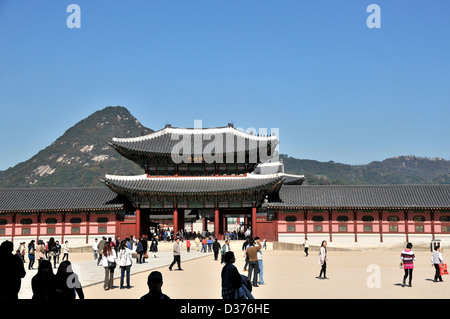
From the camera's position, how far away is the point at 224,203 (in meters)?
44.8

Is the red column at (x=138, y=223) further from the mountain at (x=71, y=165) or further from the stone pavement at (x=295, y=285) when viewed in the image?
the mountain at (x=71, y=165)

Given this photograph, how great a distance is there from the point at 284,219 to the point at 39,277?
37986 mm

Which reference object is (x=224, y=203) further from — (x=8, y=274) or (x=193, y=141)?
(x=8, y=274)

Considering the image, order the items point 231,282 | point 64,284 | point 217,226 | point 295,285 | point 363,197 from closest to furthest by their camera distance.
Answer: point 64,284 < point 231,282 < point 295,285 < point 217,226 < point 363,197

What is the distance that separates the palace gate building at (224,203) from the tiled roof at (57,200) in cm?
10

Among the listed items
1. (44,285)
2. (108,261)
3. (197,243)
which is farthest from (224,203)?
(44,285)

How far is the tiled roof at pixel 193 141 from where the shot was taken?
46081 millimetres

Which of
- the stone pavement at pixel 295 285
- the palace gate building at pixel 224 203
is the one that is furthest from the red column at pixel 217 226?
the stone pavement at pixel 295 285

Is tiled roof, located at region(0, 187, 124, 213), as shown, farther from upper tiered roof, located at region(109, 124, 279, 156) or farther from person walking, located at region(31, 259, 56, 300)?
person walking, located at region(31, 259, 56, 300)

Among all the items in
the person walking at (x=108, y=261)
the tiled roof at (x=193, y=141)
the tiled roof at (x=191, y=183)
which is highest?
the tiled roof at (x=193, y=141)

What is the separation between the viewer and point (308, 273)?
21125mm

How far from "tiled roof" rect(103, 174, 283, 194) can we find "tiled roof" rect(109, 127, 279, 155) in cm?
271

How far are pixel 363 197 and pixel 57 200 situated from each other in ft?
97.1

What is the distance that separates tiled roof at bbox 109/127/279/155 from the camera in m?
46.1
